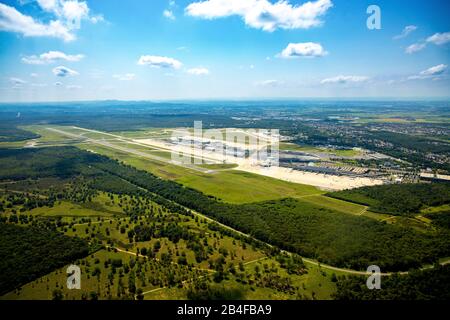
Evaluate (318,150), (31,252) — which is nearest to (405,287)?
(31,252)

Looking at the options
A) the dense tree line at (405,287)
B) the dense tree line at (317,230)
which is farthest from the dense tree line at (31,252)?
the dense tree line at (405,287)

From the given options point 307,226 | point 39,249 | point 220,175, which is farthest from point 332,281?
point 220,175

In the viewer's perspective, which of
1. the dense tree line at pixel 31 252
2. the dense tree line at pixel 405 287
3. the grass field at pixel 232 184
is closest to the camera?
the dense tree line at pixel 405 287

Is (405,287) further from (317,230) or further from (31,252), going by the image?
(31,252)

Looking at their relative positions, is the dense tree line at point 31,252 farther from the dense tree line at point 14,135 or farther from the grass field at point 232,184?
the dense tree line at point 14,135

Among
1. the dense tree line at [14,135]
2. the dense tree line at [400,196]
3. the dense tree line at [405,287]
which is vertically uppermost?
the dense tree line at [14,135]

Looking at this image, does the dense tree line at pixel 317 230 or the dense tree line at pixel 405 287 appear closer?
the dense tree line at pixel 405 287
